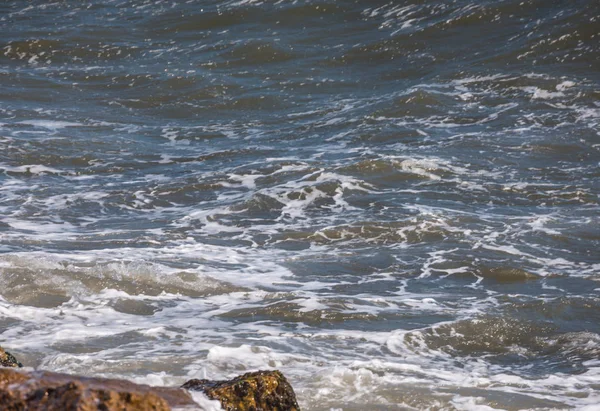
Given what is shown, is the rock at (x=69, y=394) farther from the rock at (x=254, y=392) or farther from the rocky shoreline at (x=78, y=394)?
the rock at (x=254, y=392)

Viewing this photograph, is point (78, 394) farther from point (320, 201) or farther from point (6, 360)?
point (320, 201)

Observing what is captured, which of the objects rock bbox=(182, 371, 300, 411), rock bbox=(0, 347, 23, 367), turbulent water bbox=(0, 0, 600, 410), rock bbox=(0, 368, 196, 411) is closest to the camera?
rock bbox=(0, 368, 196, 411)

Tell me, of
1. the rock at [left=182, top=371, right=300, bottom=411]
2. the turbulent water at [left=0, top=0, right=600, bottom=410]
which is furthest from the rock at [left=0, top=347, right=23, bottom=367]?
the turbulent water at [left=0, top=0, right=600, bottom=410]

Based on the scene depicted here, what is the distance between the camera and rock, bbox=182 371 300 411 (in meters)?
3.20

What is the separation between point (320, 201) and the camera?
8.87 m

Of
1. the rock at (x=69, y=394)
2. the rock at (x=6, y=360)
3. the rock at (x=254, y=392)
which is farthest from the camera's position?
the rock at (x=6, y=360)

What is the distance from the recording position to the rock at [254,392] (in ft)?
10.5

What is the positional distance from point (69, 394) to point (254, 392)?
786 millimetres

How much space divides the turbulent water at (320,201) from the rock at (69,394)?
1.59 meters

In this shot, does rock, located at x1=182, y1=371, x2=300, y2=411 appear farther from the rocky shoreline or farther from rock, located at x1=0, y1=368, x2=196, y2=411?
rock, located at x1=0, y1=368, x2=196, y2=411

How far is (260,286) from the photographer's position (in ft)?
21.1

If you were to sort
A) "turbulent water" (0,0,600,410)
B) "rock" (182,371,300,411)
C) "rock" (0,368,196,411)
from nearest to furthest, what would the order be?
"rock" (0,368,196,411) < "rock" (182,371,300,411) < "turbulent water" (0,0,600,410)

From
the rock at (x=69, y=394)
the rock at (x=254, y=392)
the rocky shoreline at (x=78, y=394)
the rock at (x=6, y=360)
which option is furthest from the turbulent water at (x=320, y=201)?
the rock at (x=69, y=394)

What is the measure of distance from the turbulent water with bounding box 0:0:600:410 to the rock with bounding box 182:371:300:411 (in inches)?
34.9
